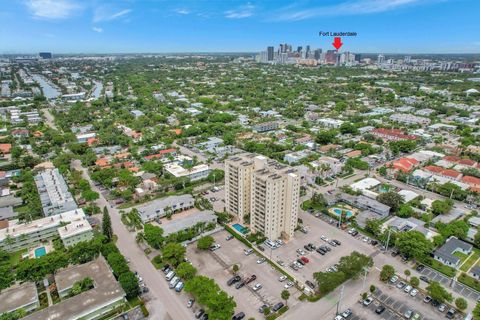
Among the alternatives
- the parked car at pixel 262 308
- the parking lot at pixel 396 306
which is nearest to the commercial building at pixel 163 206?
the parked car at pixel 262 308

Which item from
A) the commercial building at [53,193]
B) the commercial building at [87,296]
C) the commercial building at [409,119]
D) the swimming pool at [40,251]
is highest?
the commercial building at [409,119]

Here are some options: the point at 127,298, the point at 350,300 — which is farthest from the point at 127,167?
the point at 350,300

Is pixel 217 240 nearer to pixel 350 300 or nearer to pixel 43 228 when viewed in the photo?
pixel 350 300

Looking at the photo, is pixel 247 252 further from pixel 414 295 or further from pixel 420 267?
pixel 420 267

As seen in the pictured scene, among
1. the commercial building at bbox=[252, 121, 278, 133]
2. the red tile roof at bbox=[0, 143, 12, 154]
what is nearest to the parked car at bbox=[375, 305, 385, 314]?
the commercial building at bbox=[252, 121, 278, 133]

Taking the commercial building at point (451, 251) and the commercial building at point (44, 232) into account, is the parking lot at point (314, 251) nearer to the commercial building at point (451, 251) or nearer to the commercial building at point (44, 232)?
the commercial building at point (451, 251)
